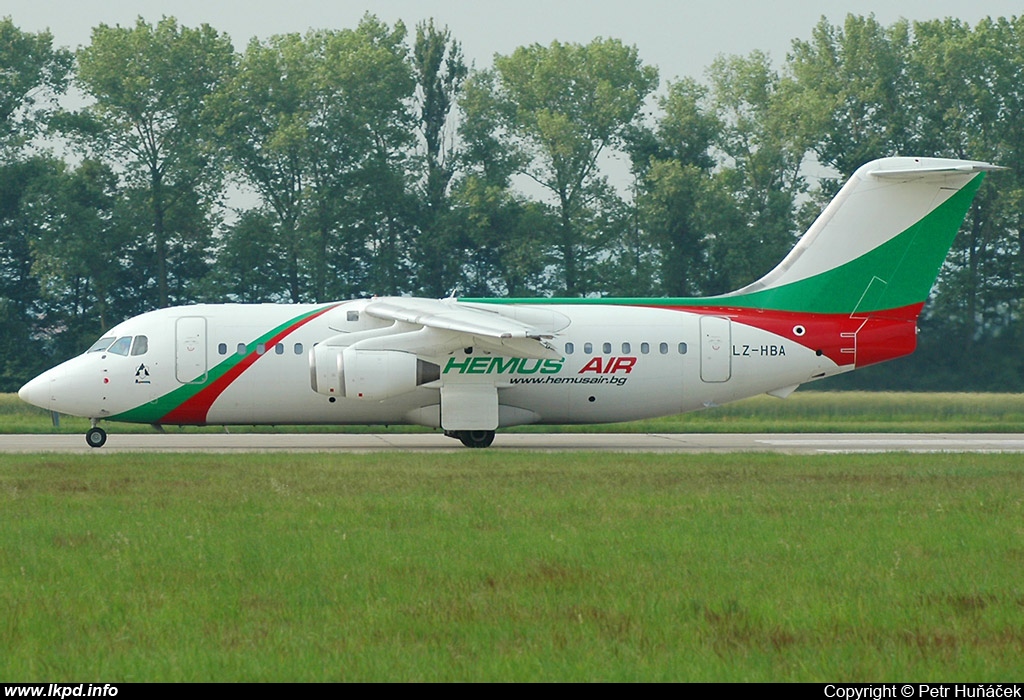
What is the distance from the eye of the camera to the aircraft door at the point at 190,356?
2608 centimetres

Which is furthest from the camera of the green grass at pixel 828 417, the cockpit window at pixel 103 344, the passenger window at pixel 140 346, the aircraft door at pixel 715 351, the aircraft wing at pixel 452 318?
the green grass at pixel 828 417

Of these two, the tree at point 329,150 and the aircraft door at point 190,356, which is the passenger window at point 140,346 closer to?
the aircraft door at point 190,356

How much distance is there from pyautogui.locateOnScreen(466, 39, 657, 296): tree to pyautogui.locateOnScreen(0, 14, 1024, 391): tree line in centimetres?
11

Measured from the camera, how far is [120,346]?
1040 inches

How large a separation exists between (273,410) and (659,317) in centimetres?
810

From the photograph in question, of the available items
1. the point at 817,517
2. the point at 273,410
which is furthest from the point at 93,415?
the point at 817,517

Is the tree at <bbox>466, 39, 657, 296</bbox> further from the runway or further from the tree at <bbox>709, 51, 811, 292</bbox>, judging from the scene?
the runway

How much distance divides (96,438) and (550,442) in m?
9.53

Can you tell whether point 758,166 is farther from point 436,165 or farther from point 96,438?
point 96,438

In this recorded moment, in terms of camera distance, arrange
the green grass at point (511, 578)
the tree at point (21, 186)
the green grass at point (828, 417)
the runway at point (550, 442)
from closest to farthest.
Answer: the green grass at point (511, 578) < the runway at point (550, 442) < the green grass at point (828, 417) < the tree at point (21, 186)

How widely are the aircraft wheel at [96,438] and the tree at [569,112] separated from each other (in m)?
34.5

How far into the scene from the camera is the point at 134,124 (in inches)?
2383

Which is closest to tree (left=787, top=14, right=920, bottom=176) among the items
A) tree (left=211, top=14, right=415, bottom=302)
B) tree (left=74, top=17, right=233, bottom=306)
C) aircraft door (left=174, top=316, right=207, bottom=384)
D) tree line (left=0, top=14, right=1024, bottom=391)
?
tree line (left=0, top=14, right=1024, bottom=391)

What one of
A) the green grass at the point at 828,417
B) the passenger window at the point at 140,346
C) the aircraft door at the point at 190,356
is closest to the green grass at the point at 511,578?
the aircraft door at the point at 190,356
